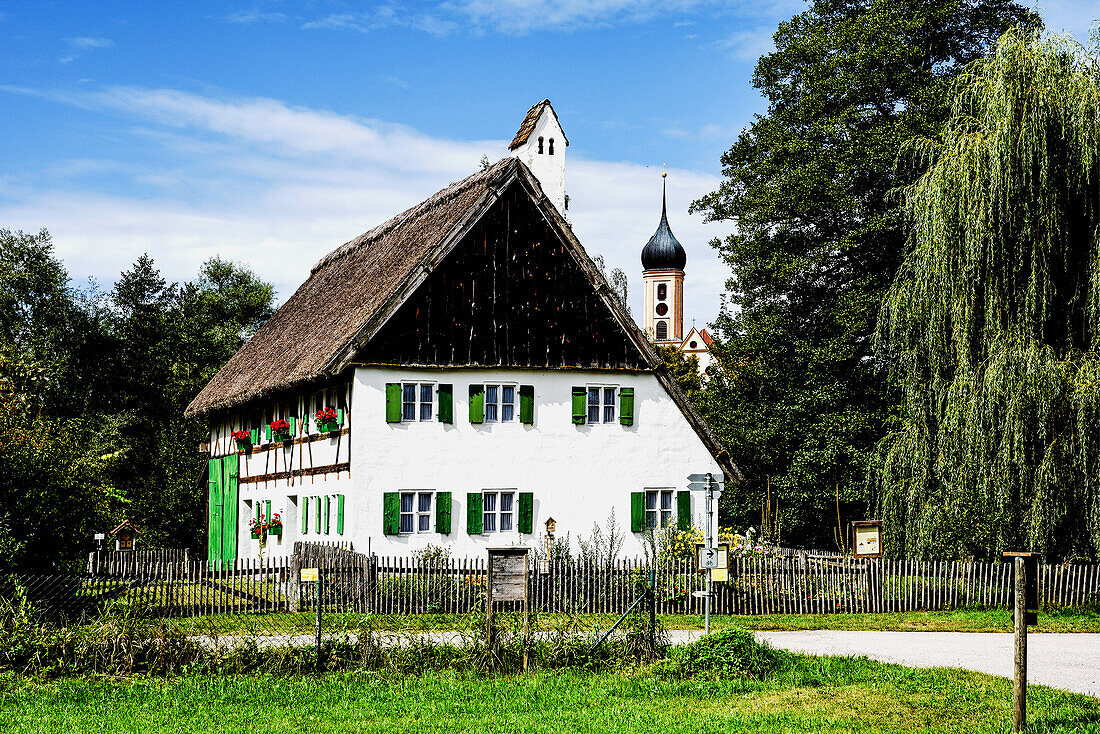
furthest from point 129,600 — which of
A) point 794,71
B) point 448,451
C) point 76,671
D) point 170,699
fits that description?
point 794,71

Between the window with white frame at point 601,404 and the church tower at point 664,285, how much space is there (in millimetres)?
96559

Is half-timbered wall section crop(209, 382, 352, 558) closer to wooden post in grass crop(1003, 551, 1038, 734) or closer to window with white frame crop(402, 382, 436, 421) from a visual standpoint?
window with white frame crop(402, 382, 436, 421)

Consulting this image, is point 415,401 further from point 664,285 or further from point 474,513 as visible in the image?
point 664,285

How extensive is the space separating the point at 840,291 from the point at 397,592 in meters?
22.1

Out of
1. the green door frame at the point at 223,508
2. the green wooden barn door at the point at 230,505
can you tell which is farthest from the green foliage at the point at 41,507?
the green door frame at the point at 223,508

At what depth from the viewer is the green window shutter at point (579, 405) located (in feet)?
104

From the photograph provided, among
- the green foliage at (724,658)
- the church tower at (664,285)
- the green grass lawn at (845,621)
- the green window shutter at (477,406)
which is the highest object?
the church tower at (664,285)

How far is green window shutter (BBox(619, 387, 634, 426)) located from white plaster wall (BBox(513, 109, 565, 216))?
25.7 ft

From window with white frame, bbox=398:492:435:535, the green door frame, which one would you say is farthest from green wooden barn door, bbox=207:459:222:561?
window with white frame, bbox=398:492:435:535

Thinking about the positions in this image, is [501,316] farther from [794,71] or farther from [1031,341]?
[794,71]

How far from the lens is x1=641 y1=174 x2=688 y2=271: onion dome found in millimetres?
128500

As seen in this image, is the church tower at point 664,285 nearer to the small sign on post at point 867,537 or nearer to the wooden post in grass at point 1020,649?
the small sign on post at point 867,537

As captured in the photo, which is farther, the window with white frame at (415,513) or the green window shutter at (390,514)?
the window with white frame at (415,513)

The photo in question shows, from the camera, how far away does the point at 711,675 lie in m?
14.6
